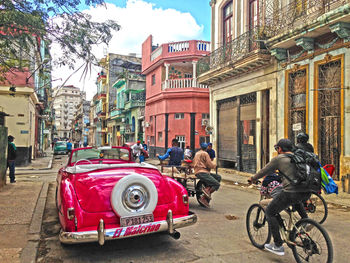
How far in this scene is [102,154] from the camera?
23.0ft

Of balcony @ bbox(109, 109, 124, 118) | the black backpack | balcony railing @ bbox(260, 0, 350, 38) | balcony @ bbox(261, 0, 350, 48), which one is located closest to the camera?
the black backpack

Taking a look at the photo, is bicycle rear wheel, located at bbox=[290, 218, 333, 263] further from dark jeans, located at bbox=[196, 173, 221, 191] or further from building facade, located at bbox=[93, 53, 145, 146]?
building facade, located at bbox=[93, 53, 145, 146]

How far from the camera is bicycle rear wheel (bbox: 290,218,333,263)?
3379 millimetres

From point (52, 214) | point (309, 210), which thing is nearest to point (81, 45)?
point (52, 214)

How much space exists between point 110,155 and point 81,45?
2922 mm

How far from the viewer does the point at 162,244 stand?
15.5 feet

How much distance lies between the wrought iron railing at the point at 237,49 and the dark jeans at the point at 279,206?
9576mm

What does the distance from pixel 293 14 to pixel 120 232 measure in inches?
423

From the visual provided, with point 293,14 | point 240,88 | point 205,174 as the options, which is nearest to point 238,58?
point 240,88

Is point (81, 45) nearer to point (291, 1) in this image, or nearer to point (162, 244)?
point (162, 244)

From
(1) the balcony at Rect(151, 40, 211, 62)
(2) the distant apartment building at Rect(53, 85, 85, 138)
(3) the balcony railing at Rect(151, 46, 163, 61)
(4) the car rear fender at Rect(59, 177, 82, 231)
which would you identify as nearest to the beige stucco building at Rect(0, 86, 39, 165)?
(1) the balcony at Rect(151, 40, 211, 62)

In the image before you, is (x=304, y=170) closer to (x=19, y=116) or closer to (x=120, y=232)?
(x=120, y=232)

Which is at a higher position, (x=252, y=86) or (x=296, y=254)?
(x=252, y=86)

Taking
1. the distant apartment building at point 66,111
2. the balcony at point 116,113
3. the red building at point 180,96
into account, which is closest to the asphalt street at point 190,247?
the red building at point 180,96
